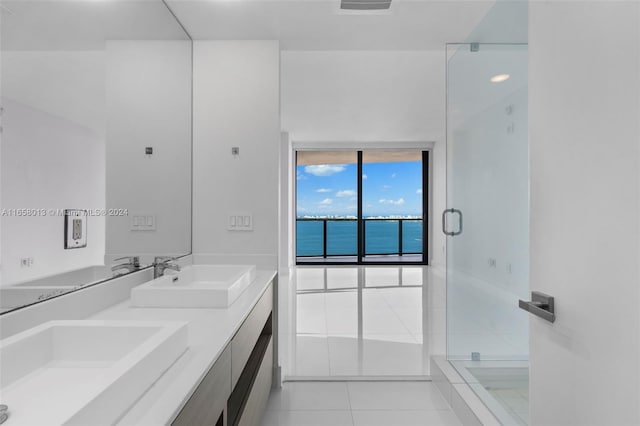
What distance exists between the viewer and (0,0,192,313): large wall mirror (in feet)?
3.65

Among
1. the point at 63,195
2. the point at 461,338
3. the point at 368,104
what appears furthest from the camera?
the point at 368,104

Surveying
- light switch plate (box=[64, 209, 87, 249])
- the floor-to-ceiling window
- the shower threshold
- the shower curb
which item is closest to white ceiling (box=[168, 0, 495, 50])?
light switch plate (box=[64, 209, 87, 249])

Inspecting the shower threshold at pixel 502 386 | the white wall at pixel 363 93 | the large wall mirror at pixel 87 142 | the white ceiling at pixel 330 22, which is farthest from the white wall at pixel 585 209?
the white wall at pixel 363 93

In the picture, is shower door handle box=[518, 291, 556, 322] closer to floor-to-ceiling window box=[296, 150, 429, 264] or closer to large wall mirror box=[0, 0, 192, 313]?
large wall mirror box=[0, 0, 192, 313]

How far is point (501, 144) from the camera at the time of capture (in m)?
2.14

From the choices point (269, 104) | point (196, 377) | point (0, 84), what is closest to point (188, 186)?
point (269, 104)

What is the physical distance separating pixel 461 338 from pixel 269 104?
2.05 m

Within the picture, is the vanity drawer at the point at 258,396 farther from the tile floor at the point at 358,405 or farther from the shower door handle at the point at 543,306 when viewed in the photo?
the shower door handle at the point at 543,306

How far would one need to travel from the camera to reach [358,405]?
2.27m

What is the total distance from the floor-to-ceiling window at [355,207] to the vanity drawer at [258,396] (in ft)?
20.9

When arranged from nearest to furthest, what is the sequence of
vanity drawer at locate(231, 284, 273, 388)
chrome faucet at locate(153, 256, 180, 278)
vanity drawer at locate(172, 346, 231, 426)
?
vanity drawer at locate(172, 346, 231, 426) → vanity drawer at locate(231, 284, 273, 388) → chrome faucet at locate(153, 256, 180, 278)

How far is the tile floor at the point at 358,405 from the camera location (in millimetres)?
2094

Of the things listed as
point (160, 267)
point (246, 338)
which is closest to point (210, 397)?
point (246, 338)

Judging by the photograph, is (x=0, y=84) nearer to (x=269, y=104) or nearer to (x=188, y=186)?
(x=188, y=186)
